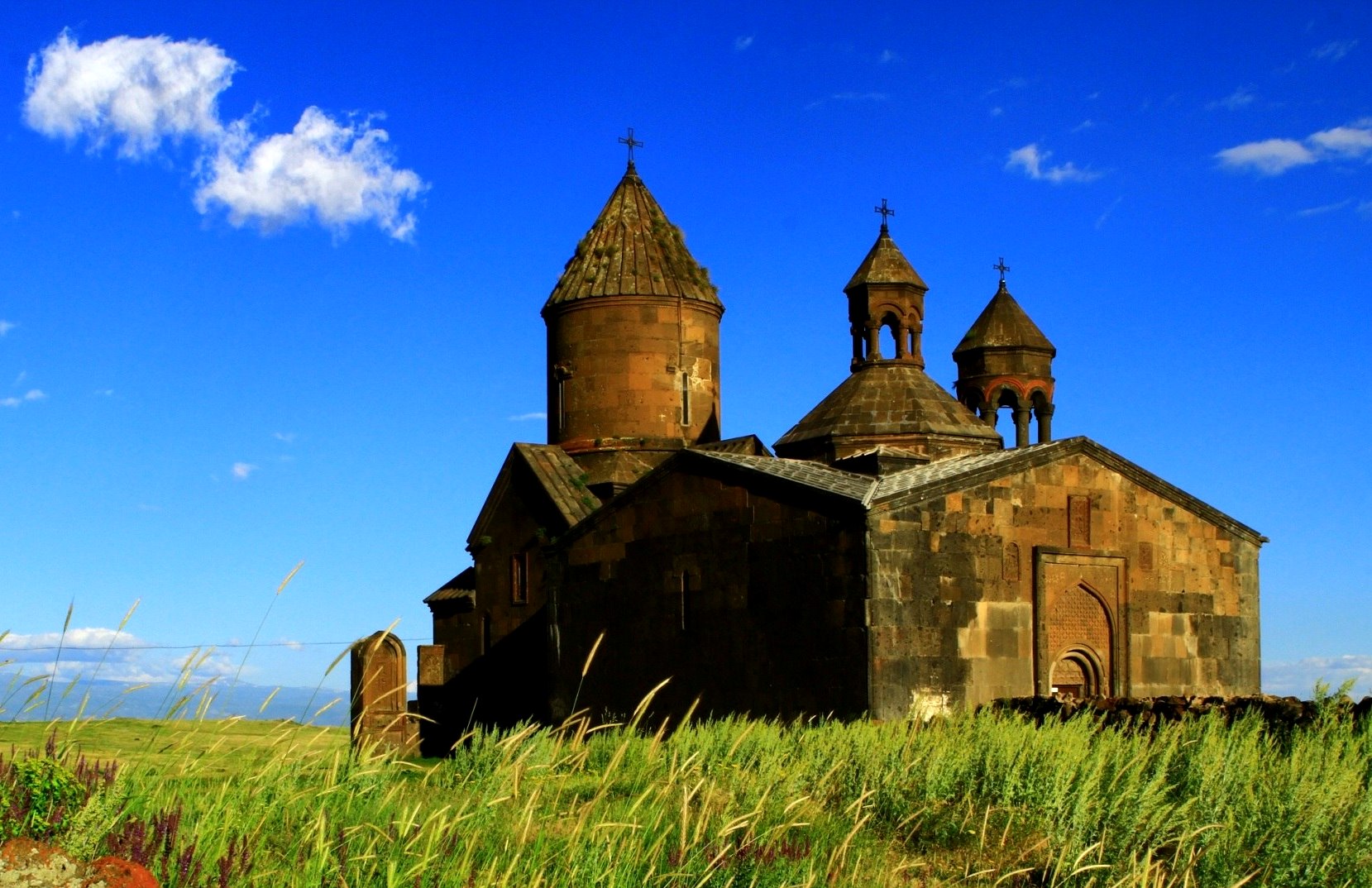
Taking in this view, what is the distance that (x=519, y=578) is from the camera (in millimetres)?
22062

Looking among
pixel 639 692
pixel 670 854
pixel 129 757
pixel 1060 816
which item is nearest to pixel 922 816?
pixel 1060 816

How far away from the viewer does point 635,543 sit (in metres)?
17.9

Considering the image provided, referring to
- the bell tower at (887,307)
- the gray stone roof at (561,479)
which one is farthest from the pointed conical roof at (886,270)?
the gray stone roof at (561,479)

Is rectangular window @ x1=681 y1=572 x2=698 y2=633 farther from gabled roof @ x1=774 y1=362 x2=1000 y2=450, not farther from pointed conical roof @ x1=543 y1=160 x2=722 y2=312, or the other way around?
pointed conical roof @ x1=543 y1=160 x2=722 y2=312

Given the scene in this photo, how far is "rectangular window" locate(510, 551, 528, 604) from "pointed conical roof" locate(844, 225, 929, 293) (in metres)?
7.34

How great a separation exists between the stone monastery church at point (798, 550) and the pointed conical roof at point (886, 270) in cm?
4

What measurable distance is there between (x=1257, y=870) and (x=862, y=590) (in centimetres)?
795

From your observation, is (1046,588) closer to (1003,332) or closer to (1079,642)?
(1079,642)

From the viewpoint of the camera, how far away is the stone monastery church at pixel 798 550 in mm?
14562

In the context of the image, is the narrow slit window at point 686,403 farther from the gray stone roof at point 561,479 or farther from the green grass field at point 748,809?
the green grass field at point 748,809

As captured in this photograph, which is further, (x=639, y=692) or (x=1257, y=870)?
(x=639, y=692)

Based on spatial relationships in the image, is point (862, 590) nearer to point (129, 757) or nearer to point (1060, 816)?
point (1060, 816)

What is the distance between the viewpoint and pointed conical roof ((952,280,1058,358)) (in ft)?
88.4

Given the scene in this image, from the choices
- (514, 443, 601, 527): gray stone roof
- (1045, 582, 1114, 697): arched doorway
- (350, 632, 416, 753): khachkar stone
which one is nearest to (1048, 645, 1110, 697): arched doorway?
(1045, 582, 1114, 697): arched doorway
